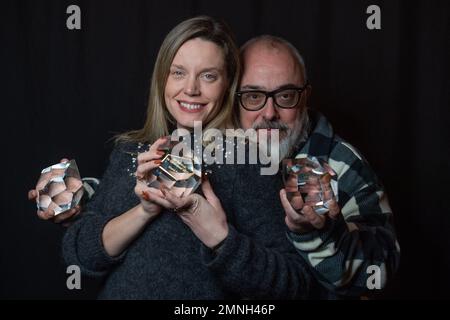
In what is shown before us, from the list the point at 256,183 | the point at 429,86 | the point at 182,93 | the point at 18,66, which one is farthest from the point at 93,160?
the point at 429,86

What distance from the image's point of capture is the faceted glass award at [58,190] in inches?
55.2

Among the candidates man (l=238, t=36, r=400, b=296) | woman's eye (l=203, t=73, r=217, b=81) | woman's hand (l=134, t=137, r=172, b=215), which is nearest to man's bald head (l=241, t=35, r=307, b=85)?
man (l=238, t=36, r=400, b=296)

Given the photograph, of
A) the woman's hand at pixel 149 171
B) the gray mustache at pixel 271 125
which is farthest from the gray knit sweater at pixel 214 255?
the gray mustache at pixel 271 125

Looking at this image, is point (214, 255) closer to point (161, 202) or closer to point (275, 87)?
point (161, 202)

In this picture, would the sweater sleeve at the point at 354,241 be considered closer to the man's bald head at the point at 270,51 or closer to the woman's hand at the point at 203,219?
the woman's hand at the point at 203,219

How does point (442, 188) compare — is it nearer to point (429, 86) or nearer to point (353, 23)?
point (429, 86)

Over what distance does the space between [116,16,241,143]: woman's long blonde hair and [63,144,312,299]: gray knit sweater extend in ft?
0.69

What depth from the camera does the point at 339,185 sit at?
1563 mm

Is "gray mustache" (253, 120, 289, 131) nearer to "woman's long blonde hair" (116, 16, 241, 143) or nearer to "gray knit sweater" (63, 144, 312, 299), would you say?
"woman's long blonde hair" (116, 16, 241, 143)

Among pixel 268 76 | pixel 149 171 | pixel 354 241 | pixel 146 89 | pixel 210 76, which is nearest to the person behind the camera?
pixel 149 171

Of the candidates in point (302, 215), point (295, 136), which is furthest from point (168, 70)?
point (302, 215)

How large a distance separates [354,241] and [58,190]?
2.29 feet

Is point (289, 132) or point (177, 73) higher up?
point (177, 73)

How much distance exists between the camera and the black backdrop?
202cm
